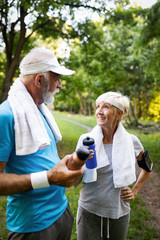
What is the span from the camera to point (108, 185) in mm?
2082

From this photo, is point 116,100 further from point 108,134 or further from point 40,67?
point 40,67

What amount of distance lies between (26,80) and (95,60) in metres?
7.77

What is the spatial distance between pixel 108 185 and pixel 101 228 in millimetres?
465

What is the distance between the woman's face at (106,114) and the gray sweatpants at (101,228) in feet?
3.31

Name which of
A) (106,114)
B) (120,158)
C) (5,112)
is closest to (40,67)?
(5,112)

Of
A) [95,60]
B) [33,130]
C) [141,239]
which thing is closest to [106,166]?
[33,130]

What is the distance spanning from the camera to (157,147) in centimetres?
938

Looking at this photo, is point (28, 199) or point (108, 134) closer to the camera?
point (28, 199)

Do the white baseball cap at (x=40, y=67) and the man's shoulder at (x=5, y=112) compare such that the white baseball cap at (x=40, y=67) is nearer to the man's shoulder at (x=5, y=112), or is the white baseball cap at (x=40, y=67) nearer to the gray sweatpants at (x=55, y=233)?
the man's shoulder at (x=5, y=112)

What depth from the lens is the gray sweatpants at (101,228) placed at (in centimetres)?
208

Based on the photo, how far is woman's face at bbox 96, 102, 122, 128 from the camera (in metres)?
2.21

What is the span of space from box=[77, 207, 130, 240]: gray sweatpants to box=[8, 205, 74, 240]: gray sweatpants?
248 millimetres

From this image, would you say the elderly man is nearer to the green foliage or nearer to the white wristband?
the white wristband

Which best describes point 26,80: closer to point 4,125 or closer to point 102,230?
point 4,125
